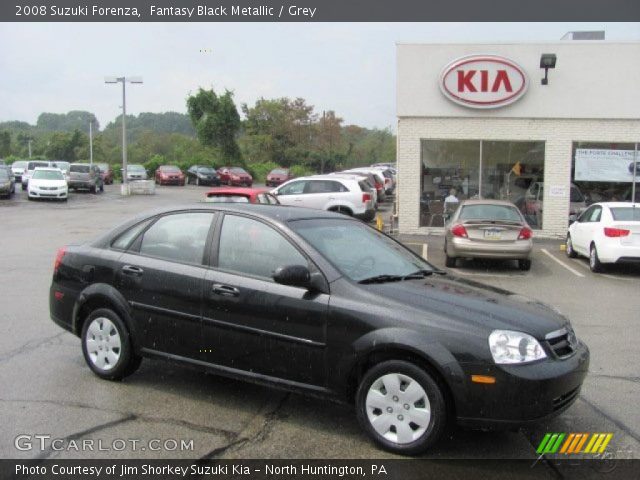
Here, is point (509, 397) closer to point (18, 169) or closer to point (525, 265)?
point (525, 265)

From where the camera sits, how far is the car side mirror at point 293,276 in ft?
15.1

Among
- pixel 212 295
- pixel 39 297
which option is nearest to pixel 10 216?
pixel 39 297

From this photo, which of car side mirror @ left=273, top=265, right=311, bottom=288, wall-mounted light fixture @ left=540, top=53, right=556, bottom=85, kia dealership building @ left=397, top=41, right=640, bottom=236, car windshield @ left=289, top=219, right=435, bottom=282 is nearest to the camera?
car side mirror @ left=273, top=265, right=311, bottom=288

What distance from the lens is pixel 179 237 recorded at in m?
5.54

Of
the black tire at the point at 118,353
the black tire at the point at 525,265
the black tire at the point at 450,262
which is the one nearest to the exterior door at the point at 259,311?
the black tire at the point at 118,353

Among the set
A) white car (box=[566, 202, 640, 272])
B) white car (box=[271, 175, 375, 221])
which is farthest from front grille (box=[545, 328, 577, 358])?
white car (box=[271, 175, 375, 221])

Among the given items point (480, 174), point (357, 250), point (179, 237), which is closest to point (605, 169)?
point (480, 174)

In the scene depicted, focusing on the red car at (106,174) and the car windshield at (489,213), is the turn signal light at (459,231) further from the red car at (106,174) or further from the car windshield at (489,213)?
the red car at (106,174)

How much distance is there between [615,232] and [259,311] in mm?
9918

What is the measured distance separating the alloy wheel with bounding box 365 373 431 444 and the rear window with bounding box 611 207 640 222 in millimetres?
10155

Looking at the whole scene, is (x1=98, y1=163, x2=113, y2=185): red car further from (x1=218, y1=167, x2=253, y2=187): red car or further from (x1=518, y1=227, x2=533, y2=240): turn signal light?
(x1=518, y1=227, x2=533, y2=240): turn signal light

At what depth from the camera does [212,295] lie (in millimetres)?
5059

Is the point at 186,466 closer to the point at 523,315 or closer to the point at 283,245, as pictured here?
the point at 283,245

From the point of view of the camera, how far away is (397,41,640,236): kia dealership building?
59.2ft
